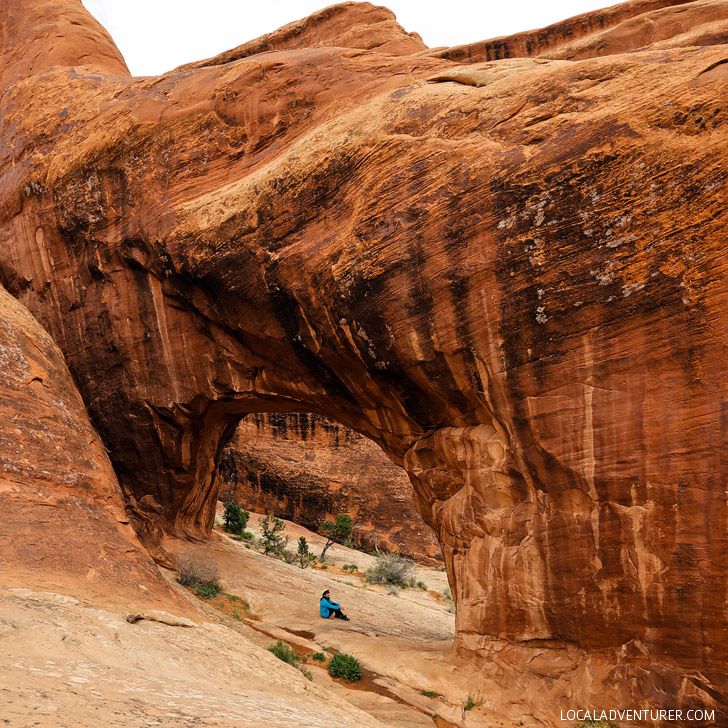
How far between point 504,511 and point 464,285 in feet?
14.8

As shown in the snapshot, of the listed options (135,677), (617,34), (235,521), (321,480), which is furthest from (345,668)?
(321,480)

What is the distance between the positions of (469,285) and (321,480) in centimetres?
2526

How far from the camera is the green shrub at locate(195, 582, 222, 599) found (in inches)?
628

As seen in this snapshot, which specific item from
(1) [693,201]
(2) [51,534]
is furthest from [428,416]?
(2) [51,534]

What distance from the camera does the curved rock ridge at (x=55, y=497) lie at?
988 cm

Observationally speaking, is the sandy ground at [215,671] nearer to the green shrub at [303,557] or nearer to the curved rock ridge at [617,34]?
the green shrub at [303,557]

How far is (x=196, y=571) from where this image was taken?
55.3 feet

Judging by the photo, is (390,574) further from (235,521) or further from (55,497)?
(55,497)

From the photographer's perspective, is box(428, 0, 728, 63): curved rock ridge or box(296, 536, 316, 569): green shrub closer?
box(428, 0, 728, 63): curved rock ridge

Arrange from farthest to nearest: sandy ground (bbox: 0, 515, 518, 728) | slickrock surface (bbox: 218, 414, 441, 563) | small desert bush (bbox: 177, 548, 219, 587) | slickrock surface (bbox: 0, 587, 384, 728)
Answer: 1. slickrock surface (bbox: 218, 414, 441, 563)
2. small desert bush (bbox: 177, 548, 219, 587)
3. sandy ground (bbox: 0, 515, 518, 728)
4. slickrock surface (bbox: 0, 587, 384, 728)

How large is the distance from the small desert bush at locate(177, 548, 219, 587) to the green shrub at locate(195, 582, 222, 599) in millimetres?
201

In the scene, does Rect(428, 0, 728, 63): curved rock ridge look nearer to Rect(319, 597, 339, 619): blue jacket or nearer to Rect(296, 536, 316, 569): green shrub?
Rect(319, 597, 339, 619): blue jacket

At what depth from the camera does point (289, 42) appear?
1939cm

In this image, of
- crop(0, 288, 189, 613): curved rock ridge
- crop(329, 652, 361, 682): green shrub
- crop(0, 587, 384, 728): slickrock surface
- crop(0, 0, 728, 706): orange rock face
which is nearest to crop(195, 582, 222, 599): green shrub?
crop(0, 0, 728, 706): orange rock face
